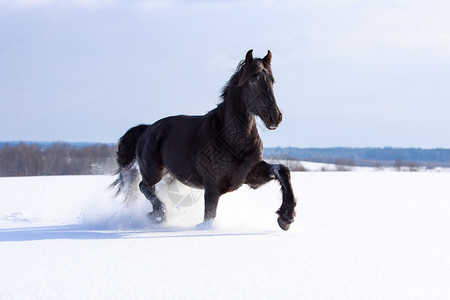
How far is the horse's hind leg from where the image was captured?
6551mm

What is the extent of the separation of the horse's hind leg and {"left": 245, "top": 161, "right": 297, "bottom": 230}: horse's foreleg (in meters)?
1.35

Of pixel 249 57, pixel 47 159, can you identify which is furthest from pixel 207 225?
pixel 47 159

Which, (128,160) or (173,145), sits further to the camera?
(128,160)

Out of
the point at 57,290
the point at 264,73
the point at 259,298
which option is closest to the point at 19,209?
the point at 264,73

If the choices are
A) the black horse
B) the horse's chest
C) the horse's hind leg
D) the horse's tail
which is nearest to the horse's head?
the black horse

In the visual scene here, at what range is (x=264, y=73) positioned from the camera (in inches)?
211

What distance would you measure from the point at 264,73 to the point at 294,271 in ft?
8.28

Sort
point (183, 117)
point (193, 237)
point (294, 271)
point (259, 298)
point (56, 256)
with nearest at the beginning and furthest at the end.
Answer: point (259, 298), point (294, 271), point (56, 256), point (193, 237), point (183, 117)

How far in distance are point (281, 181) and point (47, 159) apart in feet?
169

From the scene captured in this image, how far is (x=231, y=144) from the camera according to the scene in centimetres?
570

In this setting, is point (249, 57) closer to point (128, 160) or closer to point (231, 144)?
point (231, 144)

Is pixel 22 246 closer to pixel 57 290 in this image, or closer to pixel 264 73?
pixel 57 290

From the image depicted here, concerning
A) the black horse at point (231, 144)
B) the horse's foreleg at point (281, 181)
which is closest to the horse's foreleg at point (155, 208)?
the black horse at point (231, 144)

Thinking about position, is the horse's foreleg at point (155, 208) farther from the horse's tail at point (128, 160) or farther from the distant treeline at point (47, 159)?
the distant treeline at point (47, 159)
